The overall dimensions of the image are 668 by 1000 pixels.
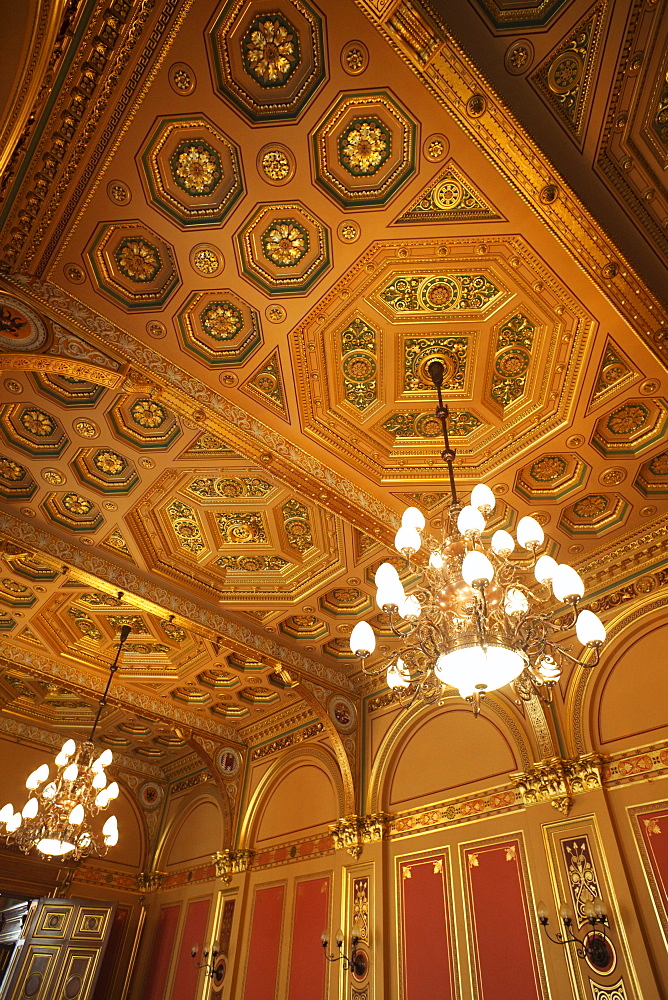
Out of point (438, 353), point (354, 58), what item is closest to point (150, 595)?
point (438, 353)

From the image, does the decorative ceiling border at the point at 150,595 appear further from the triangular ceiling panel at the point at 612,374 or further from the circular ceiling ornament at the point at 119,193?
the triangular ceiling panel at the point at 612,374

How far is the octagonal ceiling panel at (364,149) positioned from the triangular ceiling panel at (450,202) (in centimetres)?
20

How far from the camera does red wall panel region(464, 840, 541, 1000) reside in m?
5.98

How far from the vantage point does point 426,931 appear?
22.8 ft

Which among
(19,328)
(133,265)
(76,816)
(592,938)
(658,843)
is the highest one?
(133,265)

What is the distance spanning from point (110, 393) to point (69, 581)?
11.1ft

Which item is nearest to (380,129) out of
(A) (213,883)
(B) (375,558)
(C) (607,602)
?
(B) (375,558)

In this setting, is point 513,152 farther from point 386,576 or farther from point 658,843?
point 658,843

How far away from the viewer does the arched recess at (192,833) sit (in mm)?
11141

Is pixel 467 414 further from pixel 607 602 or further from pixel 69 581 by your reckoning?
pixel 69 581

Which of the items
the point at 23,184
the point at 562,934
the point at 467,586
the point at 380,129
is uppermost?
the point at 380,129

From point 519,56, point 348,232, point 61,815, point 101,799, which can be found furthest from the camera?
point 101,799

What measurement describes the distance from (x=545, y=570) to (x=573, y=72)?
3.05 meters

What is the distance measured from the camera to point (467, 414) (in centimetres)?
594
